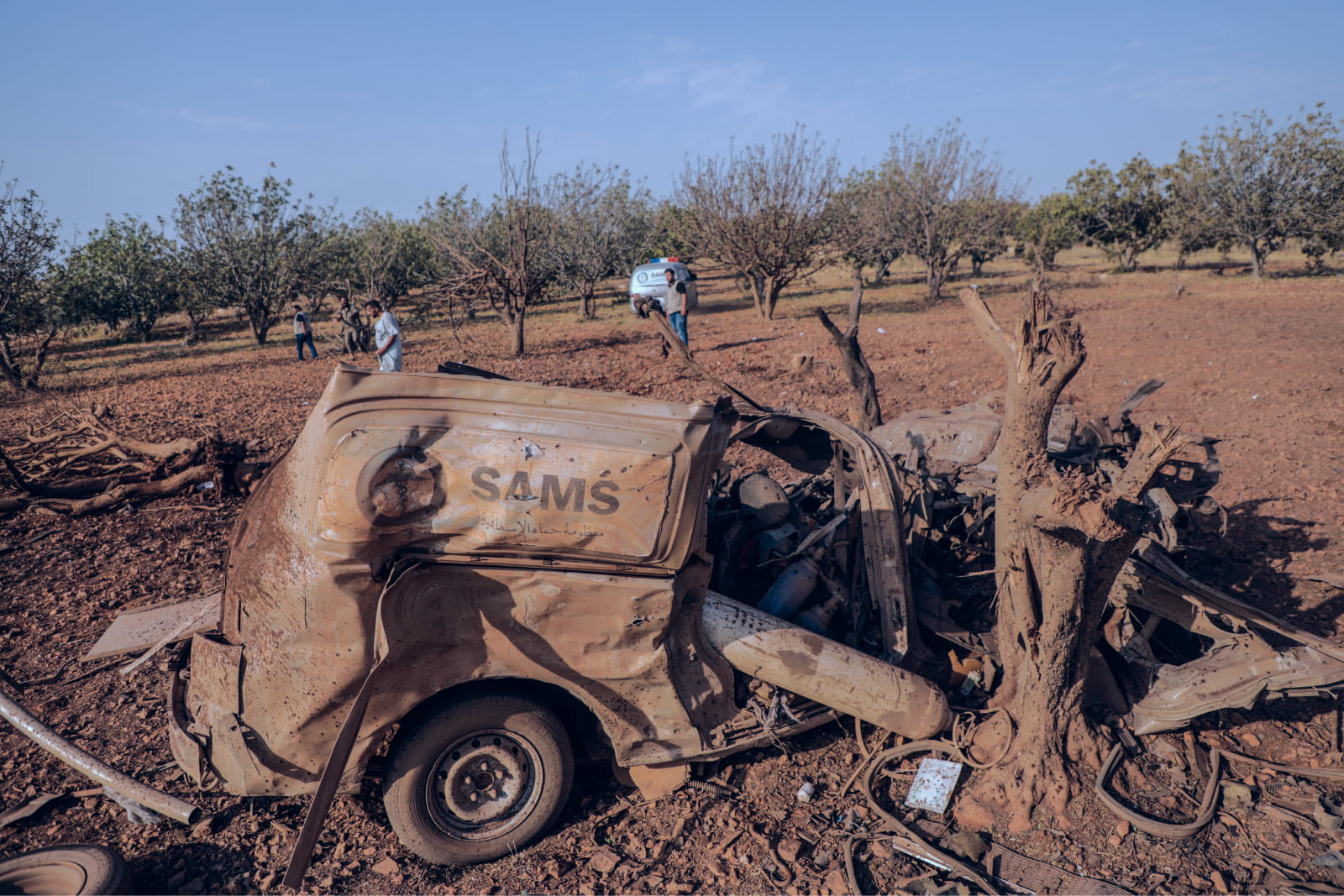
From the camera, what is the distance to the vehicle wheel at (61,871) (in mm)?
3160

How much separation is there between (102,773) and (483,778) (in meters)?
1.81

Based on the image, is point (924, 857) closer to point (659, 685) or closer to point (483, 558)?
point (659, 685)

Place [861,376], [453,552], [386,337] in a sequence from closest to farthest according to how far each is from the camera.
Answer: [453,552] → [861,376] → [386,337]

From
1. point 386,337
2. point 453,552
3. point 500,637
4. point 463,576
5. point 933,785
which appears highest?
point 386,337

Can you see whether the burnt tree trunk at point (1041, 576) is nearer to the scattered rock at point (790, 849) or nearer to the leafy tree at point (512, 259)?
the scattered rock at point (790, 849)

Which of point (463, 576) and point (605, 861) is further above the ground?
point (463, 576)

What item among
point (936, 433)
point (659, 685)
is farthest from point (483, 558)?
point (936, 433)

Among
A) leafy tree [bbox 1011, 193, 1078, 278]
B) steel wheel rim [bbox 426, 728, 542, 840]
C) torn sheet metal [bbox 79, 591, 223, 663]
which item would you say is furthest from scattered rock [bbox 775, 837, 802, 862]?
leafy tree [bbox 1011, 193, 1078, 278]

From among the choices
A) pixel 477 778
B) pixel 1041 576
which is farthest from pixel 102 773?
pixel 1041 576

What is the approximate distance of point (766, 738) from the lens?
3.74m

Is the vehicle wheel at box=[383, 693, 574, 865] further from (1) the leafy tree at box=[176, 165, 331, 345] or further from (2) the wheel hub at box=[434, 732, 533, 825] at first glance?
(1) the leafy tree at box=[176, 165, 331, 345]

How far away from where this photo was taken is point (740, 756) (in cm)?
404

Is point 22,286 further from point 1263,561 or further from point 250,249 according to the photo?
point 1263,561

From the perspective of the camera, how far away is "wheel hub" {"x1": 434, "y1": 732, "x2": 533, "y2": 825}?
342 centimetres
